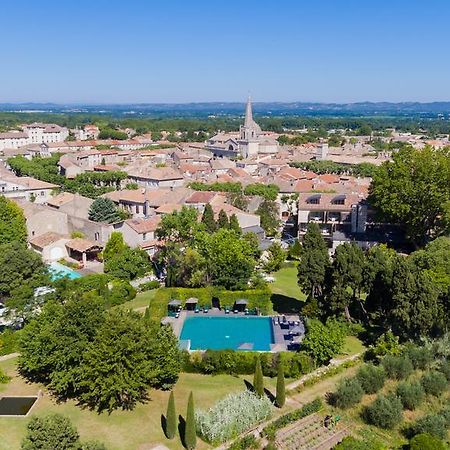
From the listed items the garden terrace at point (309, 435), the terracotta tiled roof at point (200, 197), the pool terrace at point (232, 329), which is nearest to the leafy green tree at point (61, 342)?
the pool terrace at point (232, 329)

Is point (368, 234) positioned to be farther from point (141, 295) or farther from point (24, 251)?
point (24, 251)

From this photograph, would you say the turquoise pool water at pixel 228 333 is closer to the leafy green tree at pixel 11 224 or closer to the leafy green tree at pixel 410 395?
the leafy green tree at pixel 410 395

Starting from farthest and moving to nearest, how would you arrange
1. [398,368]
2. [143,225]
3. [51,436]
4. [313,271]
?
1. [143,225]
2. [313,271]
3. [398,368]
4. [51,436]

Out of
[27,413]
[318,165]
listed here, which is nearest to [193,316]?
[27,413]

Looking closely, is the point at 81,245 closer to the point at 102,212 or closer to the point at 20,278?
the point at 102,212

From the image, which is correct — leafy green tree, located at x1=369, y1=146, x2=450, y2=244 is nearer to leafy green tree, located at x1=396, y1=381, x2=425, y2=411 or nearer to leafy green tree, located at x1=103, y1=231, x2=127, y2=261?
leafy green tree, located at x1=103, y1=231, x2=127, y2=261

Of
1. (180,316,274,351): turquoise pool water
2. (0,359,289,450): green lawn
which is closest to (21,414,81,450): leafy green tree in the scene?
(0,359,289,450): green lawn

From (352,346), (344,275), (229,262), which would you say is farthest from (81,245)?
(352,346)
